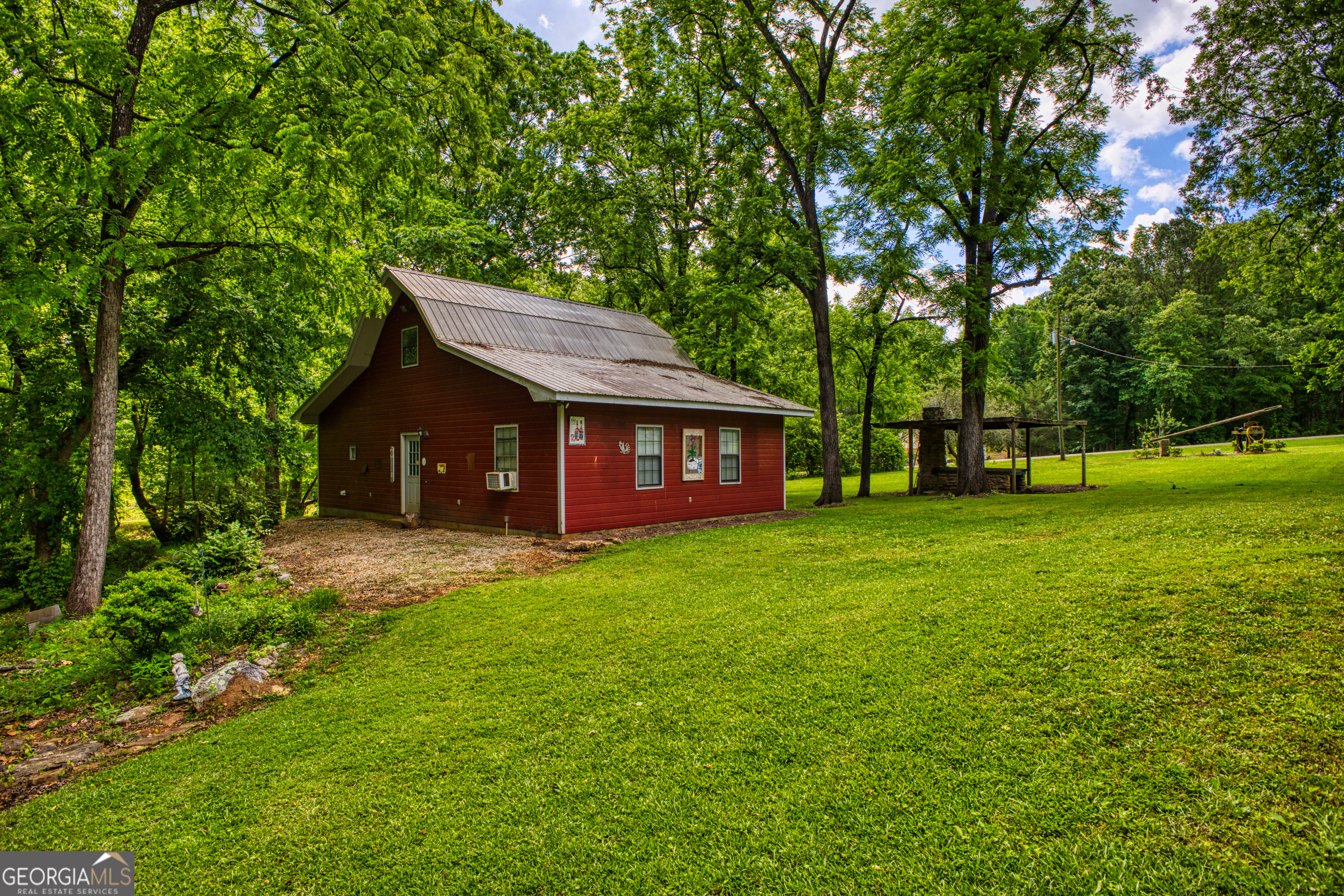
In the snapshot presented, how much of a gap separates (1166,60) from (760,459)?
1407 cm

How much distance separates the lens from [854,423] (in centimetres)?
3247

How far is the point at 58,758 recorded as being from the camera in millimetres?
4211

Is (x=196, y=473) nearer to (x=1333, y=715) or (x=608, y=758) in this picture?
(x=608, y=758)

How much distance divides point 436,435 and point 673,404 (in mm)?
5822

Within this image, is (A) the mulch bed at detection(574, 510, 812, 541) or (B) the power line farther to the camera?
(B) the power line

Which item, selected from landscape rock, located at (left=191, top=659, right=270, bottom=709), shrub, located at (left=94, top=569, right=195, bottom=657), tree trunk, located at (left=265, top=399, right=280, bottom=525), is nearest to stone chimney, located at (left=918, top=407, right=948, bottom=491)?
tree trunk, located at (left=265, top=399, right=280, bottom=525)

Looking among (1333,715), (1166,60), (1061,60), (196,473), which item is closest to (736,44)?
(1061,60)

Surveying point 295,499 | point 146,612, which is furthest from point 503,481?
point 295,499

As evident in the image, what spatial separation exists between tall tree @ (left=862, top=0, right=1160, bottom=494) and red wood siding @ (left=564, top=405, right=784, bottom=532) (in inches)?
233

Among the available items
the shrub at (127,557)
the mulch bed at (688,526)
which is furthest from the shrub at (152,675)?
the mulch bed at (688,526)

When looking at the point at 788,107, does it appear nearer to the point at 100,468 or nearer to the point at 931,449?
the point at 931,449

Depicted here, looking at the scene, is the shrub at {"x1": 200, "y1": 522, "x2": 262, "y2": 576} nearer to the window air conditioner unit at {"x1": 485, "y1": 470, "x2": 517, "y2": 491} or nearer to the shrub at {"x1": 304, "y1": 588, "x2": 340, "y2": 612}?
the shrub at {"x1": 304, "y1": 588, "x2": 340, "y2": 612}

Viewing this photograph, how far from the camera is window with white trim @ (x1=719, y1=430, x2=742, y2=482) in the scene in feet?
50.7

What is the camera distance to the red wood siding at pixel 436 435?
1258 cm
